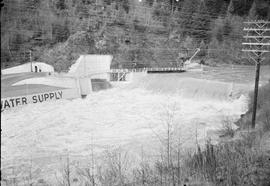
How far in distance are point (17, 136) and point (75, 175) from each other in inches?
192

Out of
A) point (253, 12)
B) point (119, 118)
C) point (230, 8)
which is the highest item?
point (230, 8)

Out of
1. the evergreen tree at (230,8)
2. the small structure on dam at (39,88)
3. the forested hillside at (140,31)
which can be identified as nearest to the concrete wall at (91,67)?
the small structure on dam at (39,88)

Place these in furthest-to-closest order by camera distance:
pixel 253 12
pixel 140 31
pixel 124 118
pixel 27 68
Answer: pixel 253 12
pixel 140 31
pixel 27 68
pixel 124 118

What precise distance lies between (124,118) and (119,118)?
0.23m

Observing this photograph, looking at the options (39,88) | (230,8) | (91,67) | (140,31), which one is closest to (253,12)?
(230,8)

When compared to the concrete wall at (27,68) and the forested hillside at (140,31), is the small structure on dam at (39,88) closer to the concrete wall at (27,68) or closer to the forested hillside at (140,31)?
the concrete wall at (27,68)

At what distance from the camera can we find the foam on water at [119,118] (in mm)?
9312

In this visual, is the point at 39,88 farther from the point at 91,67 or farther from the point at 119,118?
the point at 91,67

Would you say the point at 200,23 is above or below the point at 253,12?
below

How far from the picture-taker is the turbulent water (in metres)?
9.14

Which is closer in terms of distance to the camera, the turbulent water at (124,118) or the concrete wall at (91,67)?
the turbulent water at (124,118)

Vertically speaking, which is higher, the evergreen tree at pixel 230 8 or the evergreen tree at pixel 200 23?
the evergreen tree at pixel 230 8

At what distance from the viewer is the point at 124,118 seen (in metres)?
12.6

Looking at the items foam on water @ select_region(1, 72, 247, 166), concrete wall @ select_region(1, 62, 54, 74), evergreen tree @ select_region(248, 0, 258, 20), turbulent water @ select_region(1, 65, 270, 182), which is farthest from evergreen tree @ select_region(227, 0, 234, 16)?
concrete wall @ select_region(1, 62, 54, 74)
